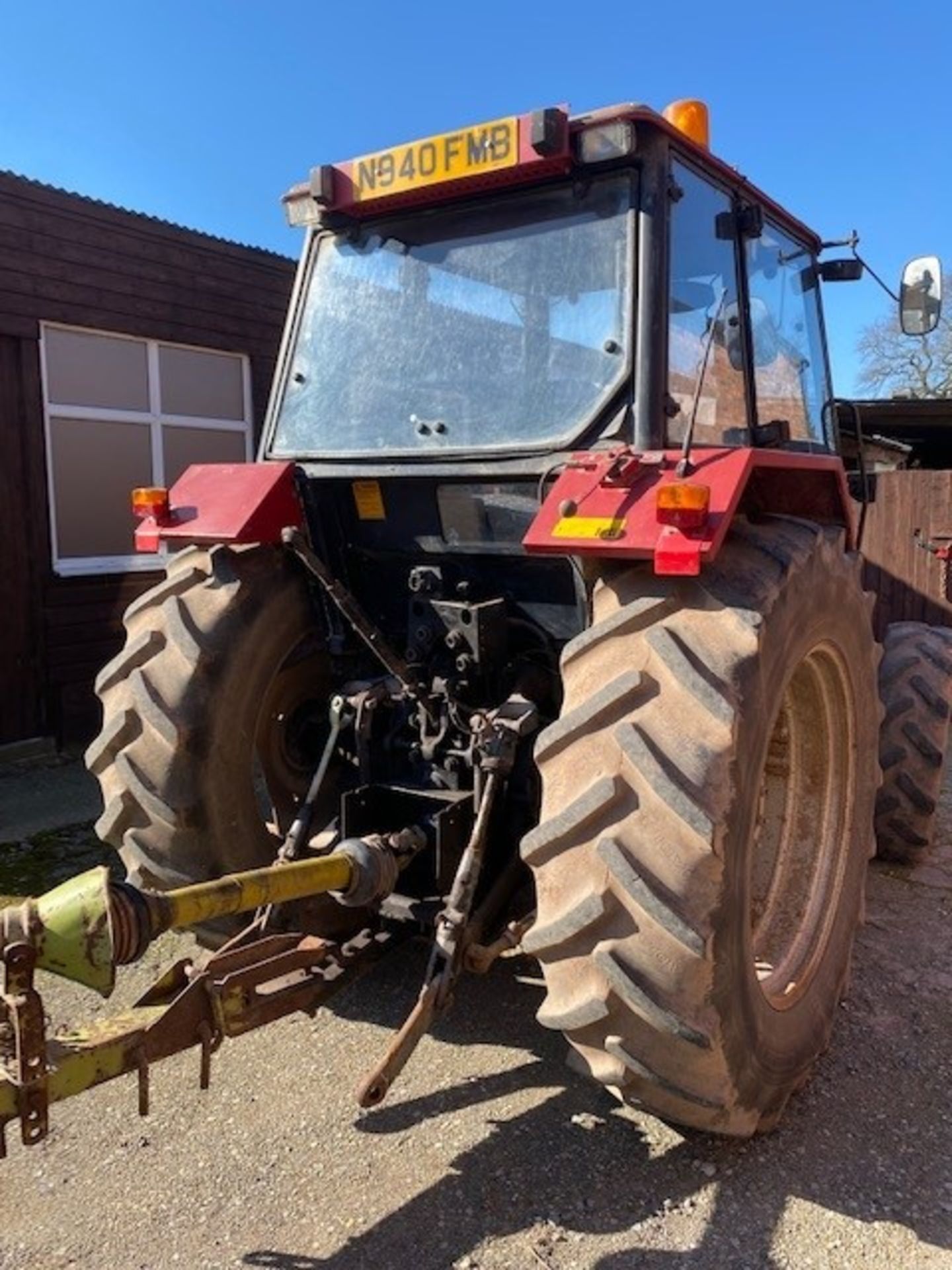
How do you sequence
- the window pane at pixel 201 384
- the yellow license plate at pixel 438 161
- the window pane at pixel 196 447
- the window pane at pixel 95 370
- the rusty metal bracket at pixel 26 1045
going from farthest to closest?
the window pane at pixel 196 447 < the window pane at pixel 201 384 < the window pane at pixel 95 370 < the yellow license plate at pixel 438 161 < the rusty metal bracket at pixel 26 1045

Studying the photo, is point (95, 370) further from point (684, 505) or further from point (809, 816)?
point (684, 505)

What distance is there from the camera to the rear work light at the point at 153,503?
3.13 m

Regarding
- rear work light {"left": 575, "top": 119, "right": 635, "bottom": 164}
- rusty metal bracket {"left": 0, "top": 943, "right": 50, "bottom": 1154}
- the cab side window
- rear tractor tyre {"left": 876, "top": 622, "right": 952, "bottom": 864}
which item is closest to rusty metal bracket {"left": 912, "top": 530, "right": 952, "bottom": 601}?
rear tractor tyre {"left": 876, "top": 622, "right": 952, "bottom": 864}

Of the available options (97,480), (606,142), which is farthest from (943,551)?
(97,480)

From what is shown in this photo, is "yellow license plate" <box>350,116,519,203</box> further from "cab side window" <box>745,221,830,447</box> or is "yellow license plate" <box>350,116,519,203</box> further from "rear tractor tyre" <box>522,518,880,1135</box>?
"rear tractor tyre" <box>522,518,880,1135</box>

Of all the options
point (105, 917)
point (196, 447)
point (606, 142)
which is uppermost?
point (606, 142)

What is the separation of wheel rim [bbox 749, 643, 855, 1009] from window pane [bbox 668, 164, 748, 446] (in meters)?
0.78

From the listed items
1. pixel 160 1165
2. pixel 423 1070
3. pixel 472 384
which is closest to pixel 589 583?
pixel 472 384

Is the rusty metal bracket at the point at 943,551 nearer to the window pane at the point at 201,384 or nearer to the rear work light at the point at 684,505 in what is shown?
the window pane at the point at 201,384

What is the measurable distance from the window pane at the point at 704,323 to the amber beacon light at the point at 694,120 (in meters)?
0.15

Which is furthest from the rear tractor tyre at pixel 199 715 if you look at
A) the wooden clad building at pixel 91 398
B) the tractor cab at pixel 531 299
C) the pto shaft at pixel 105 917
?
the wooden clad building at pixel 91 398

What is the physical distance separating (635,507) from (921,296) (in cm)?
217

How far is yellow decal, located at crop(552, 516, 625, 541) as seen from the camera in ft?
7.47

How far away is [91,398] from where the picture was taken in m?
7.08
